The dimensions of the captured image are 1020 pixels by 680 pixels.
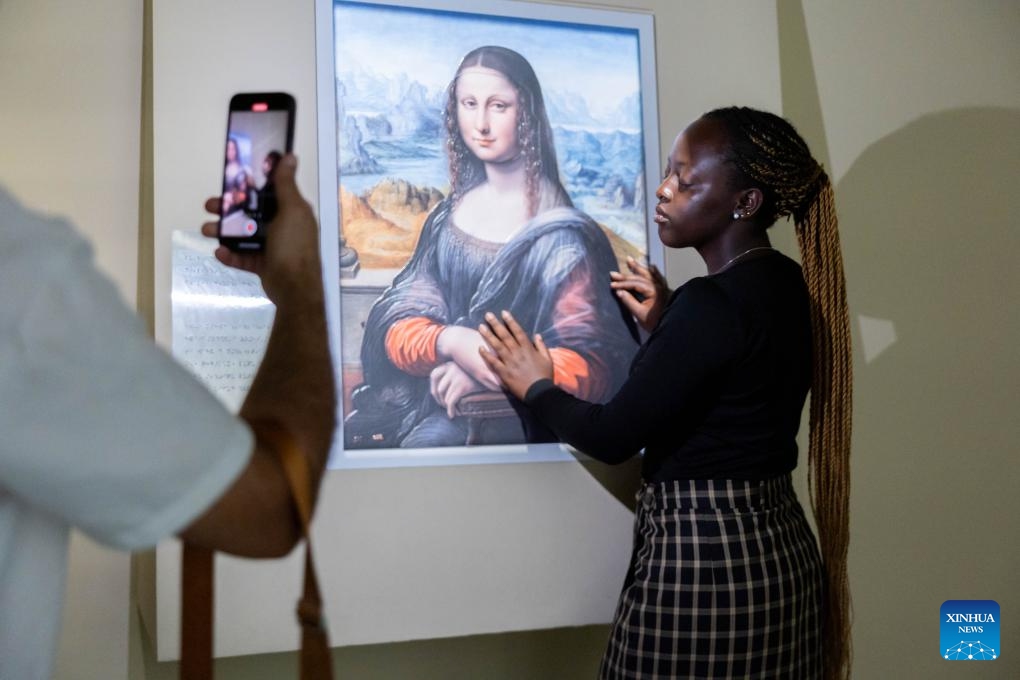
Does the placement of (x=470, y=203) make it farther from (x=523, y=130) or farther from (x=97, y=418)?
(x=97, y=418)

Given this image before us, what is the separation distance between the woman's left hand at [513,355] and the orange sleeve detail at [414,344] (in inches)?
3.4

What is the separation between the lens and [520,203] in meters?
1.63

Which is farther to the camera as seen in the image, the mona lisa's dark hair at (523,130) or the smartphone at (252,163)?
the mona lisa's dark hair at (523,130)

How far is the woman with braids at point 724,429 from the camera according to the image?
4.20 feet

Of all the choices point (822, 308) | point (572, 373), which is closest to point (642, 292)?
point (572, 373)

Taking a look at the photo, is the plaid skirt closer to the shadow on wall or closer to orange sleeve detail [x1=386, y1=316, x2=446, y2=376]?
orange sleeve detail [x1=386, y1=316, x2=446, y2=376]

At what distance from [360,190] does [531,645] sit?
3.43 feet

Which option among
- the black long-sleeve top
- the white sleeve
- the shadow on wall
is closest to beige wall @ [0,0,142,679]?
the black long-sleeve top

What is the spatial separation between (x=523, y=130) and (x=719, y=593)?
2.86ft

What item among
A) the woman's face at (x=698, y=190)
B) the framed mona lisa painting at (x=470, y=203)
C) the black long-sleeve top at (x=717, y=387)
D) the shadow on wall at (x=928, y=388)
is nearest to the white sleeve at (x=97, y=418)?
the black long-sleeve top at (x=717, y=387)

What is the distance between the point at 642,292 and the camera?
1.66 m

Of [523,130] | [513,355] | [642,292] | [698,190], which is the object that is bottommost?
[513,355]

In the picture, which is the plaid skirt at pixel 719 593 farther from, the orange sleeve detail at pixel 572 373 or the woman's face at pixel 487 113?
the woman's face at pixel 487 113

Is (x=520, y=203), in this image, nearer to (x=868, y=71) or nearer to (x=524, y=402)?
(x=524, y=402)
